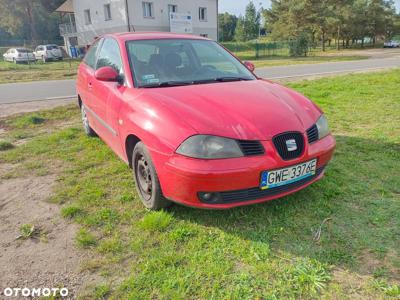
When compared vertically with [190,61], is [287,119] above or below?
below

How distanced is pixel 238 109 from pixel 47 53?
1279 inches

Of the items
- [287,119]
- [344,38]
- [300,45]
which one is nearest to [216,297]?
[287,119]

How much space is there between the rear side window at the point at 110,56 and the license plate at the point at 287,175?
2007mm

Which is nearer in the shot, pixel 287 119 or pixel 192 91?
pixel 287 119

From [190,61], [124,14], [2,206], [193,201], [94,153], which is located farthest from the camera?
[124,14]

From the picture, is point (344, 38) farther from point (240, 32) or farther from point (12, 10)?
point (12, 10)

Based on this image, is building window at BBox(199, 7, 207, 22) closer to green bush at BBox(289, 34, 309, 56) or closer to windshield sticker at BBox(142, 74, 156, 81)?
green bush at BBox(289, 34, 309, 56)

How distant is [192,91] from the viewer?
3055mm

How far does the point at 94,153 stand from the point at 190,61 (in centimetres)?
203

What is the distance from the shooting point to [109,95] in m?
3.65

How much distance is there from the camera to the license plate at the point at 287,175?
2.53 metres

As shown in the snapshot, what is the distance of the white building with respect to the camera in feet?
94.2

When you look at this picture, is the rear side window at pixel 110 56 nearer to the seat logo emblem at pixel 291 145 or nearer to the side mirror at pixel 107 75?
the side mirror at pixel 107 75

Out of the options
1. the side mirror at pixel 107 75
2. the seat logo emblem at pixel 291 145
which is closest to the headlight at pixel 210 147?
the seat logo emblem at pixel 291 145
